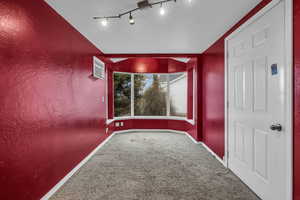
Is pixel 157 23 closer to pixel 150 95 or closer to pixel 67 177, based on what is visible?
pixel 67 177

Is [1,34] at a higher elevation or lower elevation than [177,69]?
lower

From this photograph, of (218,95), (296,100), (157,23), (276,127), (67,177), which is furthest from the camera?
(218,95)

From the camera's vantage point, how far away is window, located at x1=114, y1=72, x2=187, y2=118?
18.4ft

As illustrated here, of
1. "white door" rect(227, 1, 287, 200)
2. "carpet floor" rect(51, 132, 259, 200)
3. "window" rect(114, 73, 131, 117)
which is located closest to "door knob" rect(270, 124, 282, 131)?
"white door" rect(227, 1, 287, 200)

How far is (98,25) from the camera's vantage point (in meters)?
2.60

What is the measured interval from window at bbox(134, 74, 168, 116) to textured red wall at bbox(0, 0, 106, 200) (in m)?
3.07

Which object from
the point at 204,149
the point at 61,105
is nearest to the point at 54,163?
the point at 61,105

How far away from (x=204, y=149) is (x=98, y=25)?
3.26 meters

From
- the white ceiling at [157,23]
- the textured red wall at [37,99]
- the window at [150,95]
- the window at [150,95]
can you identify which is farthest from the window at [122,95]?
the textured red wall at [37,99]

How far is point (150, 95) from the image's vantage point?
5.89 m

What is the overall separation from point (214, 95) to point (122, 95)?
3207 mm

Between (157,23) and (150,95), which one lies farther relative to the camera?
(150,95)

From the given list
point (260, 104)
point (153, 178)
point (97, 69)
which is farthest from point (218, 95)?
point (97, 69)

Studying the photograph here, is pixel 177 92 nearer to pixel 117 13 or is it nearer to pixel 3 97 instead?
pixel 117 13
